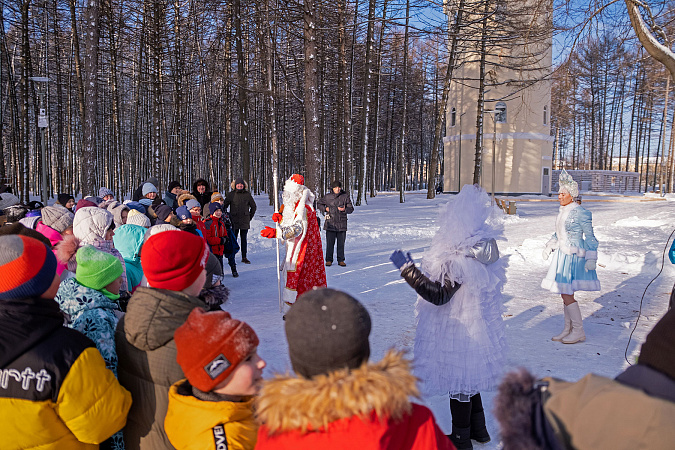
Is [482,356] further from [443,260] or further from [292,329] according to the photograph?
[292,329]

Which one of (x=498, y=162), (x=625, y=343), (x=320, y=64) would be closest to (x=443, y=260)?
(x=625, y=343)

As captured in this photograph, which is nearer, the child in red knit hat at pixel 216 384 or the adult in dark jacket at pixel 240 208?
the child in red knit hat at pixel 216 384

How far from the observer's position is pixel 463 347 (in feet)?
9.95

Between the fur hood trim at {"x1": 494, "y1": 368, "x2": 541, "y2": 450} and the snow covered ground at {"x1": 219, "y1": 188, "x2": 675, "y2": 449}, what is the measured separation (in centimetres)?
12

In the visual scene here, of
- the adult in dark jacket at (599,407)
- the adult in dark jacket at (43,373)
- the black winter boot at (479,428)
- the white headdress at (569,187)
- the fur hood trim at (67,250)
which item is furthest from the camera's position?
the white headdress at (569,187)

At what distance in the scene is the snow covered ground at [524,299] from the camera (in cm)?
472

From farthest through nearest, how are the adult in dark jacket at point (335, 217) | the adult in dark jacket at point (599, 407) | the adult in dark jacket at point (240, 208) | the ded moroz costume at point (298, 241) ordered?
the adult in dark jacket at point (240, 208), the adult in dark jacket at point (335, 217), the ded moroz costume at point (298, 241), the adult in dark jacket at point (599, 407)

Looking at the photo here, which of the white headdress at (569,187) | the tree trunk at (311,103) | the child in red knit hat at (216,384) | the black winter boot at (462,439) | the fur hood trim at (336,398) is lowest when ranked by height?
the black winter boot at (462,439)

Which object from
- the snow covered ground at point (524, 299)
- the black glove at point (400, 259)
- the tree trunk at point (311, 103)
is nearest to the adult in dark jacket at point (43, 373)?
the snow covered ground at point (524, 299)

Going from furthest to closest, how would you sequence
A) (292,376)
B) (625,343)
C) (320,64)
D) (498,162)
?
1. (498,162)
2. (320,64)
3. (625,343)
4. (292,376)

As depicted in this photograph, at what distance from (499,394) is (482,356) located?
2.14 meters

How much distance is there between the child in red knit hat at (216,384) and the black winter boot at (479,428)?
6.65 feet

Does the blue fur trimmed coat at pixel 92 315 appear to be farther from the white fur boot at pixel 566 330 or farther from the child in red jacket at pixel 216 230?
the child in red jacket at pixel 216 230

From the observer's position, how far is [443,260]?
303cm
